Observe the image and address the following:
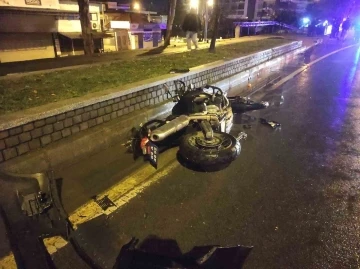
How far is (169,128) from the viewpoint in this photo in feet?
14.4

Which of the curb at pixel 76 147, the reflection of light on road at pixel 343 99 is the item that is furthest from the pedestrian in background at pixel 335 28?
the curb at pixel 76 147

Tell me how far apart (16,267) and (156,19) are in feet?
117

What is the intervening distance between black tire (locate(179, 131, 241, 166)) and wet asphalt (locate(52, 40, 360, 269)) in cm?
27

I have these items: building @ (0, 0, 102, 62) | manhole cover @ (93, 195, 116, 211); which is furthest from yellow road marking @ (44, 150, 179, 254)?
building @ (0, 0, 102, 62)

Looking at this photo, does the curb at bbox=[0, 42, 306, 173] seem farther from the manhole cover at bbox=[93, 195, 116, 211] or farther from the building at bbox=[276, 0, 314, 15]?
the building at bbox=[276, 0, 314, 15]

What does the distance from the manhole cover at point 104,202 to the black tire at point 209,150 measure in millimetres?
1464

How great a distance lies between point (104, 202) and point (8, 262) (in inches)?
51.1

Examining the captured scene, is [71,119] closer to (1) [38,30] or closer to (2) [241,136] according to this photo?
(2) [241,136]

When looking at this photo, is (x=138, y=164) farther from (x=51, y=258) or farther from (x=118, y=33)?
(x=118, y=33)

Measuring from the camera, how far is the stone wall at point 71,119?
12.8 ft

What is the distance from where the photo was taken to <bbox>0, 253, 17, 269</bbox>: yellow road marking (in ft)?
8.76

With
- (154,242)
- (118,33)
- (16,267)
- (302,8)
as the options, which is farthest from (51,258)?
(302,8)

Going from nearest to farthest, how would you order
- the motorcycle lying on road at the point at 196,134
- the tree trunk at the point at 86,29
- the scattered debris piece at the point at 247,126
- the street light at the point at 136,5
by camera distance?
the motorcycle lying on road at the point at 196,134 < the scattered debris piece at the point at 247,126 < the tree trunk at the point at 86,29 < the street light at the point at 136,5

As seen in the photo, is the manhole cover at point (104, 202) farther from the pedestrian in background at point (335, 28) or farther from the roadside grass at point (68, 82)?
the pedestrian in background at point (335, 28)
